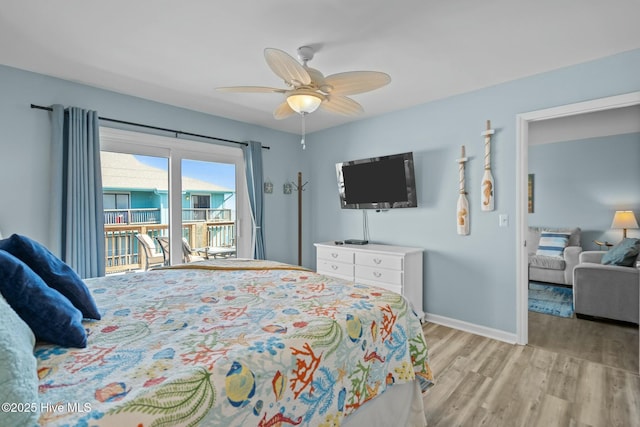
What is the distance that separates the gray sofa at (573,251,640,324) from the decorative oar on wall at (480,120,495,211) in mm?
1506

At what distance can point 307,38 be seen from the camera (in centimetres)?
219

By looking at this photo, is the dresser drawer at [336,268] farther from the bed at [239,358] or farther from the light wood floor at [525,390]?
the bed at [239,358]

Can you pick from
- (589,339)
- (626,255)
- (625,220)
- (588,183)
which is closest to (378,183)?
(589,339)

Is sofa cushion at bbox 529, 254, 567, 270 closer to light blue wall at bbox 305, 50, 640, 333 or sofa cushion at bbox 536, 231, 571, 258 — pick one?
sofa cushion at bbox 536, 231, 571, 258

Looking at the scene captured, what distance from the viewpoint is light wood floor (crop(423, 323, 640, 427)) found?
192 centimetres

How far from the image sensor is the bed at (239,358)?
87cm

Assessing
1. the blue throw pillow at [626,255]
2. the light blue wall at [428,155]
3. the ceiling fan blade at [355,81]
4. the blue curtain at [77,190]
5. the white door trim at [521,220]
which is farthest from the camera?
the blue throw pillow at [626,255]

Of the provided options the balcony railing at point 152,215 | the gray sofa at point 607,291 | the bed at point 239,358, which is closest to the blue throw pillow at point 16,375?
the bed at point 239,358

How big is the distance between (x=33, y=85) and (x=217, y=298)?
2.65m

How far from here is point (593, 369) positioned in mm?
2480

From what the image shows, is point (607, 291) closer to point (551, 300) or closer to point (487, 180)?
point (551, 300)

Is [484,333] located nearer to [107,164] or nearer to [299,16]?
[299,16]

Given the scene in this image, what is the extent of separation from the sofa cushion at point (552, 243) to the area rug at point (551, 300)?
1.66 ft

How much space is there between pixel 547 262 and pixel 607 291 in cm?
165
